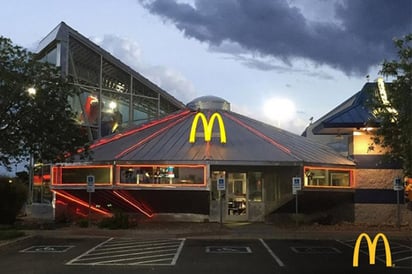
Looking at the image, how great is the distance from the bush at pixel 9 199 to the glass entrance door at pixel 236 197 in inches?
405

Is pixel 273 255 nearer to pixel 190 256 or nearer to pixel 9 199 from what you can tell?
pixel 190 256

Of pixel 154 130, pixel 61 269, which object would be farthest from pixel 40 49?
pixel 61 269

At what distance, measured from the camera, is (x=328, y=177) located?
28.5 meters

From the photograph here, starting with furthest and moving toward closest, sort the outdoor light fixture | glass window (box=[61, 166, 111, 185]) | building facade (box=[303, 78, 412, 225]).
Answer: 1. the outdoor light fixture
2. building facade (box=[303, 78, 412, 225])
3. glass window (box=[61, 166, 111, 185])

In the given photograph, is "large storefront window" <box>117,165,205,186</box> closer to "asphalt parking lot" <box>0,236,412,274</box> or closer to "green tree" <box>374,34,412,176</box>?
"asphalt parking lot" <box>0,236,412,274</box>

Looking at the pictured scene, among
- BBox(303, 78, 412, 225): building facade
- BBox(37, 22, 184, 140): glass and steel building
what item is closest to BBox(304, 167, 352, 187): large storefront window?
BBox(303, 78, 412, 225): building facade

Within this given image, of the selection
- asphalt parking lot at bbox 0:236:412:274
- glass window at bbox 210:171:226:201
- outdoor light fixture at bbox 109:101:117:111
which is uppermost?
outdoor light fixture at bbox 109:101:117:111

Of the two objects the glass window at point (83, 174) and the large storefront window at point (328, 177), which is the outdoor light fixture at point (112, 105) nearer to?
the glass window at point (83, 174)

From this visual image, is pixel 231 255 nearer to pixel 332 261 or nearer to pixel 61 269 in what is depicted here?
pixel 332 261

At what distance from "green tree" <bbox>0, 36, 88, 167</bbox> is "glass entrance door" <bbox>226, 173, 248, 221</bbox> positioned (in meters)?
9.50

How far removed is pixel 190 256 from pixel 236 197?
13.1 metres

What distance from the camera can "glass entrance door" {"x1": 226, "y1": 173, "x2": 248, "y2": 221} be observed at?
2902 cm

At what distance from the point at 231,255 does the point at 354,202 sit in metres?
14.1

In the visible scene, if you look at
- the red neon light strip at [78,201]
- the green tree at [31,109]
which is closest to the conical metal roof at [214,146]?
the red neon light strip at [78,201]
